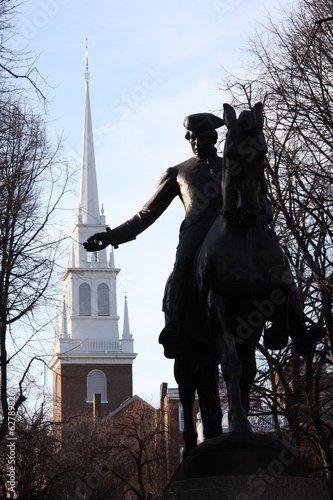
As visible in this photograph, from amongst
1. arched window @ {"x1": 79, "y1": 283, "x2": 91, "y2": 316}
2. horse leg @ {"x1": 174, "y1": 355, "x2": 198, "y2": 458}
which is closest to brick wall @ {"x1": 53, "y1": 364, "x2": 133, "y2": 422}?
arched window @ {"x1": 79, "y1": 283, "x2": 91, "y2": 316}

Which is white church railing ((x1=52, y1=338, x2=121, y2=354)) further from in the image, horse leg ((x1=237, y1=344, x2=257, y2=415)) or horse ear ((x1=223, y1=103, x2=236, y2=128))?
horse ear ((x1=223, y1=103, x2=236, y2=128))

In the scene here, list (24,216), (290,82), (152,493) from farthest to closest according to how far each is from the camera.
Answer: (152,493) → (24,216) → (290,82)

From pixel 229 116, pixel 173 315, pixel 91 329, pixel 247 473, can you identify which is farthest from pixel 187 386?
pixel 91 329

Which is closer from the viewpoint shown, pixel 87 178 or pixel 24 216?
pixel 24 216

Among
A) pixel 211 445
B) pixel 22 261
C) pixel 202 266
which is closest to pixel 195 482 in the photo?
pixel 211 445

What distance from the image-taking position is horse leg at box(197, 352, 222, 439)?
977 cm

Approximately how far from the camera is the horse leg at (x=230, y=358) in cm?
864

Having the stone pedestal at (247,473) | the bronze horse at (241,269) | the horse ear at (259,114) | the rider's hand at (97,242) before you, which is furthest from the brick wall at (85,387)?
the horse ear at (259,114)

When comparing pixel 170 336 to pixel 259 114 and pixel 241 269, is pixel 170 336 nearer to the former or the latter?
pixel 241 269

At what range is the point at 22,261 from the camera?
2200 cm

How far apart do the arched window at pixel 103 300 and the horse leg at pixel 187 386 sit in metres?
90.4

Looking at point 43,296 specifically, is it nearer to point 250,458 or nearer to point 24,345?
point 24,345

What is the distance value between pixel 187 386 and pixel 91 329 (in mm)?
90931

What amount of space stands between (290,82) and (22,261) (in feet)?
22.5
